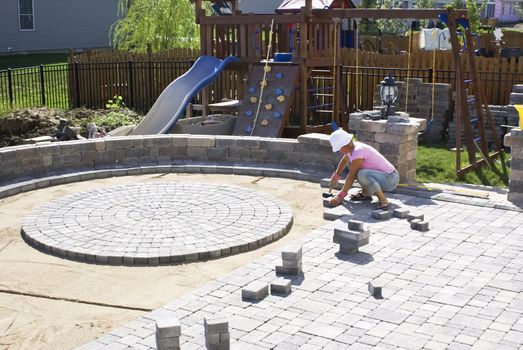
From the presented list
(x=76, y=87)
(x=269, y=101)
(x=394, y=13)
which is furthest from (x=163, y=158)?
(x=76, y=87)

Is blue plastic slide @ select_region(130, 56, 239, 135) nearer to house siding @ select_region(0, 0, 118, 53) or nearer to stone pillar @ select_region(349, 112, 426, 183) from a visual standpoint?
stone pillar @ select_region(349, 112, 426, 183)

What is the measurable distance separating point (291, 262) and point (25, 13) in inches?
1233

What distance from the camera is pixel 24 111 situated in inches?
643

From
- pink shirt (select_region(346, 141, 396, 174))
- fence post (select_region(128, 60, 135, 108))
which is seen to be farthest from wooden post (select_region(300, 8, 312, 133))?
fence post (select_region(128, 60, 135, 108))

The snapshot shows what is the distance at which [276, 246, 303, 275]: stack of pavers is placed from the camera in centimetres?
712

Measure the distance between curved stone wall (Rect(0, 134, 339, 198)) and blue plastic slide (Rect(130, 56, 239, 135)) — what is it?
169 cm

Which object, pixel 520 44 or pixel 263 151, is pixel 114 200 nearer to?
A: pixel 263 151

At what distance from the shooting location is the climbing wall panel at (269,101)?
14586 mm

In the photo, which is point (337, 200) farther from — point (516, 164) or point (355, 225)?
point (516, 164)

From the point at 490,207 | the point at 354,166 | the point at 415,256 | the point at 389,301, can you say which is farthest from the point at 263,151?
the point at 389,301

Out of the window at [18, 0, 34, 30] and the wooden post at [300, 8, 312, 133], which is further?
the window at [18, 0, 34, 30]

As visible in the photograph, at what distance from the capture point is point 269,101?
1497cm

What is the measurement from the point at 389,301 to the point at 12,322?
3.39 m

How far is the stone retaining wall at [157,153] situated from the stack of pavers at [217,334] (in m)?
6.77
